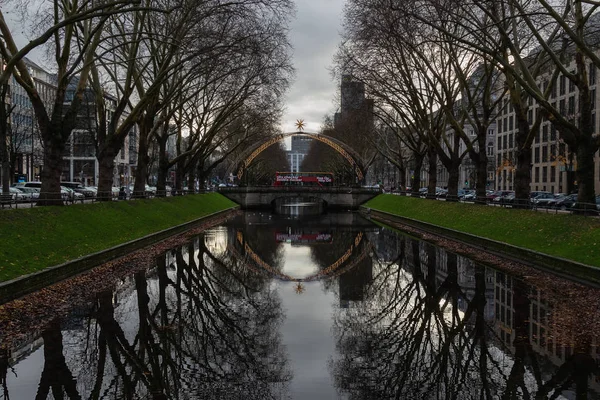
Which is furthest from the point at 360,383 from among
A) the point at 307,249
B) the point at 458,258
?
the point at 307,249

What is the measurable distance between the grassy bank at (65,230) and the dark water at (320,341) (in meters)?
2.84

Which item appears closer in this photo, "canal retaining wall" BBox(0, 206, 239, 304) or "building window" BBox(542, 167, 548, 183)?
"canal retaining wall" BBox(0, 206, 239, 304)

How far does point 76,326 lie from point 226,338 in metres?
2.86

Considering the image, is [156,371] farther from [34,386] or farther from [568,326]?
[568,326]

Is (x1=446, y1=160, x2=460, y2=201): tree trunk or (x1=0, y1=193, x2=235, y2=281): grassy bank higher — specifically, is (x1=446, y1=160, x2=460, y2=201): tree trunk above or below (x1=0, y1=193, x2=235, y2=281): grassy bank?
above

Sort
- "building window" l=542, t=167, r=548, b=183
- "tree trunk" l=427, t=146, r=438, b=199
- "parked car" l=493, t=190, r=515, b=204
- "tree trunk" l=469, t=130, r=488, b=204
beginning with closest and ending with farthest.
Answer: "parked car" l=493, t=190, r=515, b=204, "tree trunk" l=469, t=130, r=488, b=204, "tree trunk" l=427, t=146, r=438, b=199, "building window" l=542, t=167, r=548, b=183

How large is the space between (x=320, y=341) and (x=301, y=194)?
72.1 meters

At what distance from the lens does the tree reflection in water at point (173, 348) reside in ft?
25.2

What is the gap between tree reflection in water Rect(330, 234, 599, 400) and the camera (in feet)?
25.5

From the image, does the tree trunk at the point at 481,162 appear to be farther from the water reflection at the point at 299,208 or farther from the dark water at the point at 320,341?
the water reflection at the point at 299,208

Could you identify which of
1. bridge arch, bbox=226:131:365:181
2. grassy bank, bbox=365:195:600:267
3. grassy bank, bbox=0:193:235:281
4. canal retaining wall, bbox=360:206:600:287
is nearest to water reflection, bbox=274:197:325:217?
bridge arch, bbox=226:131:365:181

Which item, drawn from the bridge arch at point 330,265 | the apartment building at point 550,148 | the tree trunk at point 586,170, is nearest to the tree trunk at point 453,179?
the bridge arch at point 330,265

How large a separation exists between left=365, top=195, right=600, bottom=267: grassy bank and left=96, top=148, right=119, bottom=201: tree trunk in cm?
1948

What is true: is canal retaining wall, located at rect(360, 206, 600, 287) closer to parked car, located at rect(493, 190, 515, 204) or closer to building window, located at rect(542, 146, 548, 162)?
parked car, located at rect(493, 190, 515, 204)
